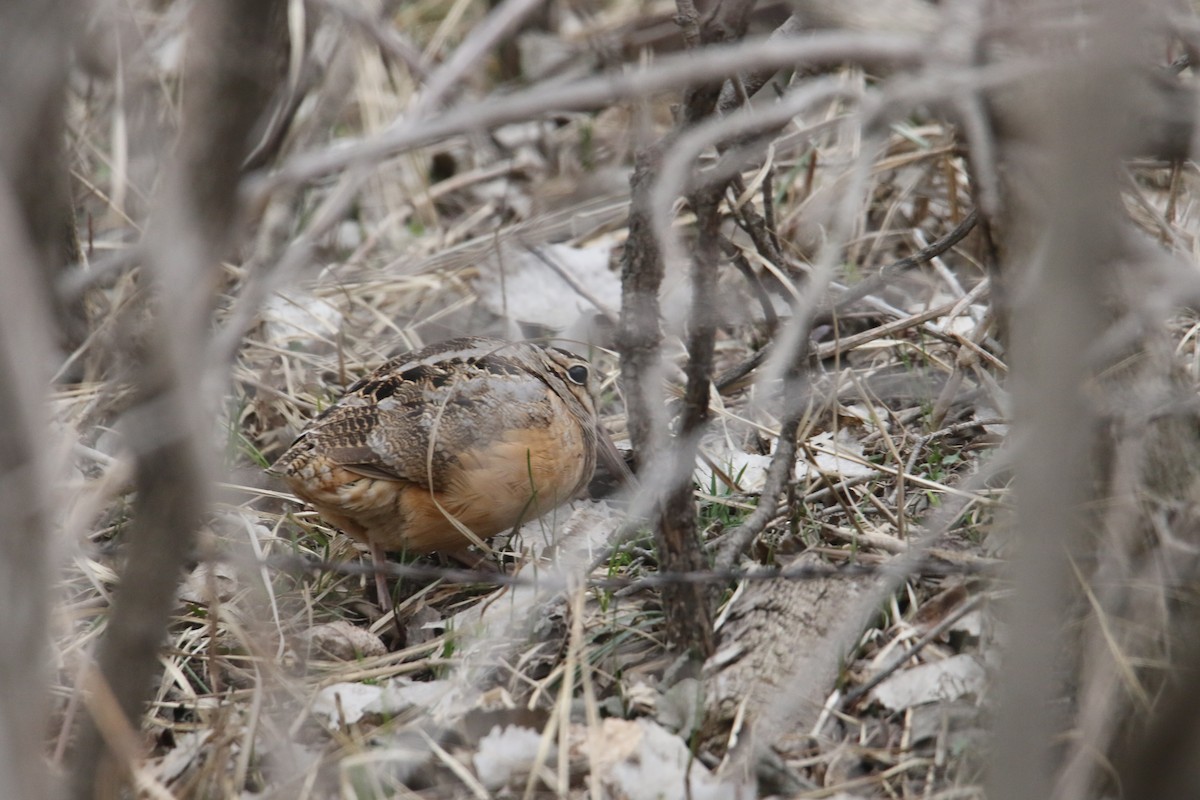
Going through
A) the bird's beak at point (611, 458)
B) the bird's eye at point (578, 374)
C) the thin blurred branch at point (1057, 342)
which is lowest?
the bird's beak at point (611, 458)

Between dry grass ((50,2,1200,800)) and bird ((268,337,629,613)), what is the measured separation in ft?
0.50

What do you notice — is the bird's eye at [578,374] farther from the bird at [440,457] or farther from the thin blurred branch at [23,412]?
the thin blurred branch at [23,412]

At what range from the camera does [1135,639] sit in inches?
85.2

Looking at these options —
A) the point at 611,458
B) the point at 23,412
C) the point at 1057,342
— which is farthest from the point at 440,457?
the point at 1057,342

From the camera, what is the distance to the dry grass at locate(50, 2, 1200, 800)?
2.40m

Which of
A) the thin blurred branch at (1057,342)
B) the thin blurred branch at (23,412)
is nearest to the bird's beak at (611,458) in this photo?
the thin blurred branch at (23,412)

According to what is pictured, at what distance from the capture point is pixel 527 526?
12.2ft

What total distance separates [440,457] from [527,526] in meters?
0.65

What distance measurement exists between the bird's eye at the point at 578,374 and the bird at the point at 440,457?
0.17 meters

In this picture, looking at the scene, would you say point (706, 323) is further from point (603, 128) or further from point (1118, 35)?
point (603, 128)

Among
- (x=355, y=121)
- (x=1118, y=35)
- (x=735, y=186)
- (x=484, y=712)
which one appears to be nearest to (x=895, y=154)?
(x=735, y=186)

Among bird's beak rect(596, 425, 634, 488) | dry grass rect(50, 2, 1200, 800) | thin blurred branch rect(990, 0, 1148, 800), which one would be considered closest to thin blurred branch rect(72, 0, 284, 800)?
dry grass rect(50, 2, 1200, 800)

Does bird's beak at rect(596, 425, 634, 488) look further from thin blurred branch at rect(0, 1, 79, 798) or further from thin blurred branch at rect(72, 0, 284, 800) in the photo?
thin blurred branch at rect(0, 1, 79, 798)

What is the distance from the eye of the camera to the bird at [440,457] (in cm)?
315
